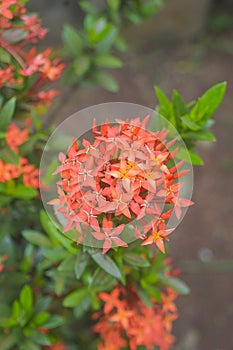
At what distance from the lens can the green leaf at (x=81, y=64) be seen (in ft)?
5.43

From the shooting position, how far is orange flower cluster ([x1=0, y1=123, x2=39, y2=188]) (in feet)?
4.41

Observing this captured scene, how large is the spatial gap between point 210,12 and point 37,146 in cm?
209

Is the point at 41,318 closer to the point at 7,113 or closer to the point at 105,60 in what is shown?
the point at 7,113

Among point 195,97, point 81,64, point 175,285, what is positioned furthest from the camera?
point 195,97

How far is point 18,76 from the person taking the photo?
4.56ft

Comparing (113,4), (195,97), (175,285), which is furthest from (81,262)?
(195,97)

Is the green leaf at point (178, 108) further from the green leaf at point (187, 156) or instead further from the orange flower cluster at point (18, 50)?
the orange flower cluster at point (18, 50)

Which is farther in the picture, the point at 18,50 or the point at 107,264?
the point at 18,50

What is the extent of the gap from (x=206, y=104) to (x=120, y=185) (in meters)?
0.39

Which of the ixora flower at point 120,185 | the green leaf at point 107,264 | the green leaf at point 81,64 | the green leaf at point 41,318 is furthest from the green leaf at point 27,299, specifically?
the green leaf at point 81,64

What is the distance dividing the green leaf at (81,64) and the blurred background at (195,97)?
0.57 m

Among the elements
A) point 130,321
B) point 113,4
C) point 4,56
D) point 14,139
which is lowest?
point 130,321

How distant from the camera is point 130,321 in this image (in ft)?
4.64

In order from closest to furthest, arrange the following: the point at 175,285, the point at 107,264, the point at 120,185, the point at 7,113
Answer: the point at 120,185 < the point at 107,264 < the point at 7,113 < the point at 175,285
